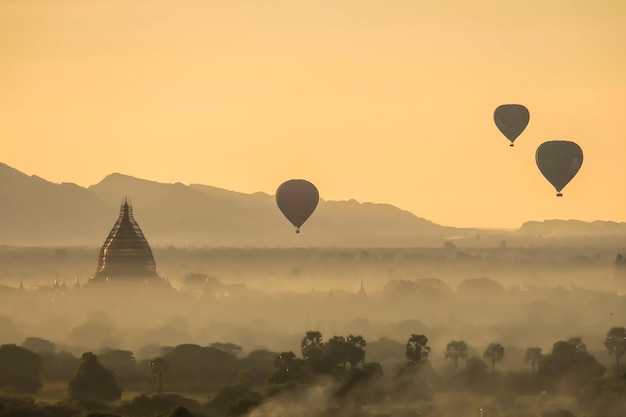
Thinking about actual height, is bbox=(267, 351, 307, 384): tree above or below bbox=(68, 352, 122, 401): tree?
above

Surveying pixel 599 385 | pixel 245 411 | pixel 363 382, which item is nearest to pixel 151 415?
pixel 245 411

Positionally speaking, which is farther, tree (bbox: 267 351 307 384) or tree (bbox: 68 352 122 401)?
tree (bbox: 267 351 307 384)

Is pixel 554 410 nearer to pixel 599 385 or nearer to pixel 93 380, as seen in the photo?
pixel 599 385

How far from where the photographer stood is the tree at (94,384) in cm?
19038

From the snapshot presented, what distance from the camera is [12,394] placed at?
185m

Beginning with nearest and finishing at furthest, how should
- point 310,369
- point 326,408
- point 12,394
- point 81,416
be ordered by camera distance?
point 81,416 < point 326,408 < point 12,394 < point 310,369

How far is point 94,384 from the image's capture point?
19362 centimetres

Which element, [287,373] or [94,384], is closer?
[94,384]

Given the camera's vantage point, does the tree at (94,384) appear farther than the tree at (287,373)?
No

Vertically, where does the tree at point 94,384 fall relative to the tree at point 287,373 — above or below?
below

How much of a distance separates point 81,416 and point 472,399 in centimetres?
4137

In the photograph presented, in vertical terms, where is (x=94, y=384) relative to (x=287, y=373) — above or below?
below

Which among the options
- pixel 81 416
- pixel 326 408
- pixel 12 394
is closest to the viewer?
pixel 81 416

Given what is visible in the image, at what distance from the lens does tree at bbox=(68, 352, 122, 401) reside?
7495 inches
